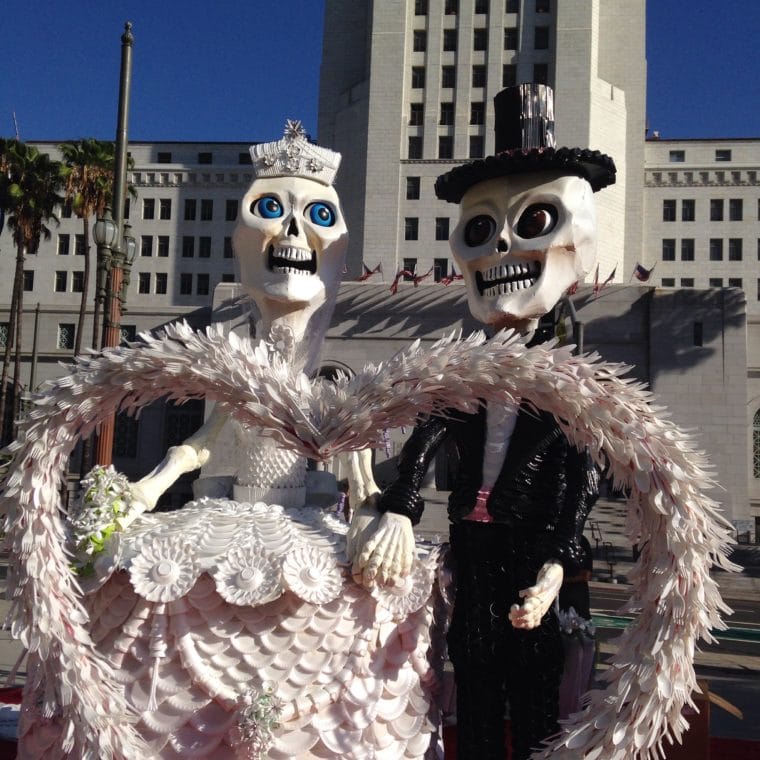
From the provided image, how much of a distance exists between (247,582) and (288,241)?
191 cm

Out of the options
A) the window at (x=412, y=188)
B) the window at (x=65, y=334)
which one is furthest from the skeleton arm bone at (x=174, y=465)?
the window at (x=412, y=188)

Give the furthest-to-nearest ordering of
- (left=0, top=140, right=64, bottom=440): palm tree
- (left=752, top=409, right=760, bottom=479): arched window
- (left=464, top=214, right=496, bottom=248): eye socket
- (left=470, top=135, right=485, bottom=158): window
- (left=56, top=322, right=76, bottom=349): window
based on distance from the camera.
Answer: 1. (left=470, top=135, right=485, bottom=158): window
2. (left=56, top=322, right=76, bottom=349): window
3. (left=752, top=409, right=760, bottom=479): arched window
4. (left=0, top=140, right=64, bottom=440): palm tree
5. (left=464, top=214, right=496, bottom=248): eye socket

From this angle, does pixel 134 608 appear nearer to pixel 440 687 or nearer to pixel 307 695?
pixel 307 695

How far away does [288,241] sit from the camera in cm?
416

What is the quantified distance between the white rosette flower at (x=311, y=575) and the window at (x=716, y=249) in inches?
1676

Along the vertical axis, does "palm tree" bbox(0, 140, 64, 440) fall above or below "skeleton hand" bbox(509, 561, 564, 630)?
above

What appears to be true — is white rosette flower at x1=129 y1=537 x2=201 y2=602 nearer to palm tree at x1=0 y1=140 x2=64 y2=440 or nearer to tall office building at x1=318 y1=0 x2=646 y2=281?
palm tree at x1=0 y1=140 x2=64 y2=440

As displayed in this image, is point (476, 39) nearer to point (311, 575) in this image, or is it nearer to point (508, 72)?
point (508, 72)

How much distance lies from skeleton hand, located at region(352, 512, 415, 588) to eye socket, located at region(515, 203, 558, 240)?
57.6 inches

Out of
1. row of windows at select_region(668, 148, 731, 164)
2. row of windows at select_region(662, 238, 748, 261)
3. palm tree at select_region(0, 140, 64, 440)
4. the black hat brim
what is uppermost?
Result: row of windows at select_region(668, 148, 731, 164)

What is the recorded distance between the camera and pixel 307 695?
299 cm

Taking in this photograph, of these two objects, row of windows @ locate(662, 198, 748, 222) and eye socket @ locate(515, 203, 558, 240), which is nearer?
eye socket @ locate(515, 203, 558, 240)

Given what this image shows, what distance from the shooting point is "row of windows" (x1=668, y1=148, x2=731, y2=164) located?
42.9 metres

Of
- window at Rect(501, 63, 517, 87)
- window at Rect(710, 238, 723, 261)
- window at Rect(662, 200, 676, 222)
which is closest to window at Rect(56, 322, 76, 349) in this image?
window at Rect(501, 63, 517, 87)
